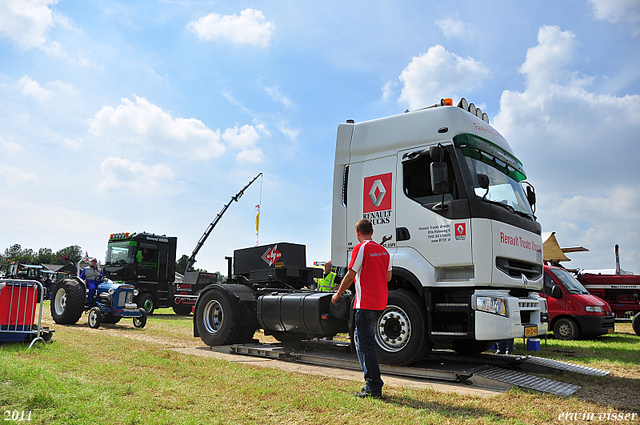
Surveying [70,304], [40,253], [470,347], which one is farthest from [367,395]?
[40,253]

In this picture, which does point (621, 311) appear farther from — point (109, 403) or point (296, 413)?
point (109, 403)

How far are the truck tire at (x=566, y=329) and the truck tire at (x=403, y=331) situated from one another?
7265 mm

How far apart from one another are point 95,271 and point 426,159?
35.6ft

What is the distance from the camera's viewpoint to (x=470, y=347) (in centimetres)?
795

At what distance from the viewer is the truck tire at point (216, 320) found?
8625 millimetres

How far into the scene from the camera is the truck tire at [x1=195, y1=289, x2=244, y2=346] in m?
8.62

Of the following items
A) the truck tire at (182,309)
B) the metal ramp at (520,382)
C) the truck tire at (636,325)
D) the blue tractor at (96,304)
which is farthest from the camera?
the truck tire at (182,309)

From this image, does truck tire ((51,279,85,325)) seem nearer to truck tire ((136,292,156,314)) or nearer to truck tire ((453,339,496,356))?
truck tire ((136,292,156,314))

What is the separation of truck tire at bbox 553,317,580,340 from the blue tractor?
10.8m

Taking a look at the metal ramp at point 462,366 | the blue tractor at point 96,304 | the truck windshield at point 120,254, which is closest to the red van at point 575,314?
the metal ramp at point 462,366

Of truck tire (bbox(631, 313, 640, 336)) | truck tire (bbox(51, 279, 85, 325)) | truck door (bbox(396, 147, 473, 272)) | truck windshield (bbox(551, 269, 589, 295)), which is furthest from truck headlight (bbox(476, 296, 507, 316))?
truck tire (bbox(51, 279, 85, 325))

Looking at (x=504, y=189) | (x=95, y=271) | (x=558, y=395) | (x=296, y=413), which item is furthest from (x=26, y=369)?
(x=95, y=271)

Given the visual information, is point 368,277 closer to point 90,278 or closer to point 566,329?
point 566,329

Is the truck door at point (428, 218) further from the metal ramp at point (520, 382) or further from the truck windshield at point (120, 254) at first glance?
the truck windshield at point (120, 254)
